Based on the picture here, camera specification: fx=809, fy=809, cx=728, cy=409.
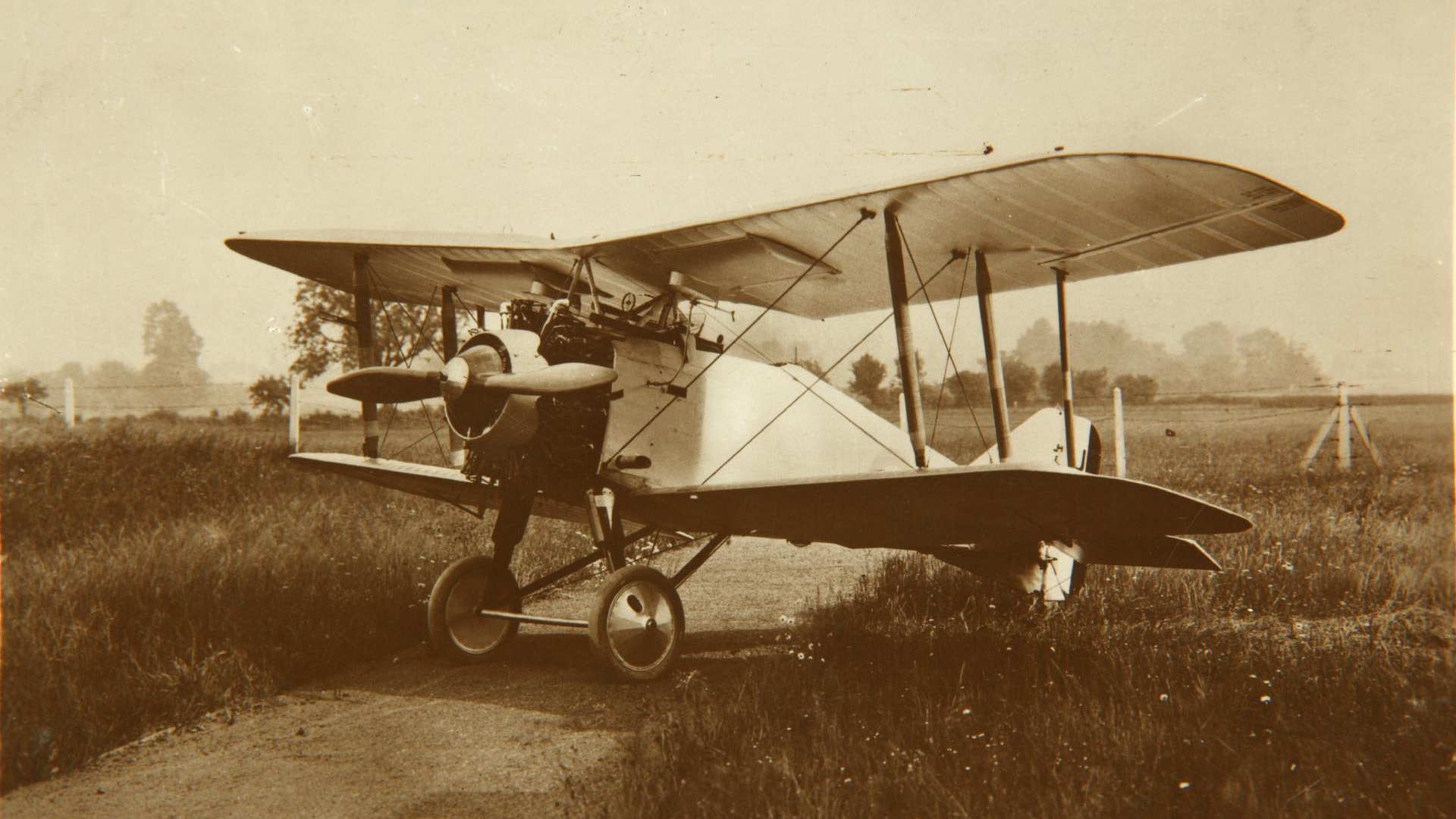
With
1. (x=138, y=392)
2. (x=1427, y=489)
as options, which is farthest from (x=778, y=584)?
(x=138, y=392)

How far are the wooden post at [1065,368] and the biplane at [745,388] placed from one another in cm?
4

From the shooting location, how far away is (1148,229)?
16.0 feet

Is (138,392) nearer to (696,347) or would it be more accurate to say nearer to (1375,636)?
(696,347)

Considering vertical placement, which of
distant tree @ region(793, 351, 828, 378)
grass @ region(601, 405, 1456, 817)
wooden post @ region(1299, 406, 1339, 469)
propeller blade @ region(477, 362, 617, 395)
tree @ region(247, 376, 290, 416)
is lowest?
grass @ region(601, 405, 1456, 817)

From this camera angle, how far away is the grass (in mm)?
3035

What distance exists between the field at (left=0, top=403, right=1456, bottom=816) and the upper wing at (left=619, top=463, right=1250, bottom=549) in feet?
2.35

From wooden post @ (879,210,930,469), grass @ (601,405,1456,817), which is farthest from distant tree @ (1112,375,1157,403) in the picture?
wooden post @ (879,210,930,469)

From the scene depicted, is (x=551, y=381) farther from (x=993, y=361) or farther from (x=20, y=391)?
(x=20, y=391)

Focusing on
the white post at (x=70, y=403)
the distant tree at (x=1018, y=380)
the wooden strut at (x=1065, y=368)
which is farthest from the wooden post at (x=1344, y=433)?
the distant tree at (x=1018, y=380)

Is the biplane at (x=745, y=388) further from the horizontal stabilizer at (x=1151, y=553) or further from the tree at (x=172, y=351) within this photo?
the tree at (x=172, y=351)

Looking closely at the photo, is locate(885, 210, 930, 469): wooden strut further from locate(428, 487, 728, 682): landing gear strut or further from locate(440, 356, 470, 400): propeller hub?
locate(440, 356, 470, 400): propeller hub

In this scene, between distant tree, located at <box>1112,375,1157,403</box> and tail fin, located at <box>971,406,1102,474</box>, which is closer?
tail fin, located at <box>971,406,1102,474</box>

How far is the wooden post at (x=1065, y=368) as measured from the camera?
6285 mm

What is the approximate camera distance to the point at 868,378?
27.2 m
